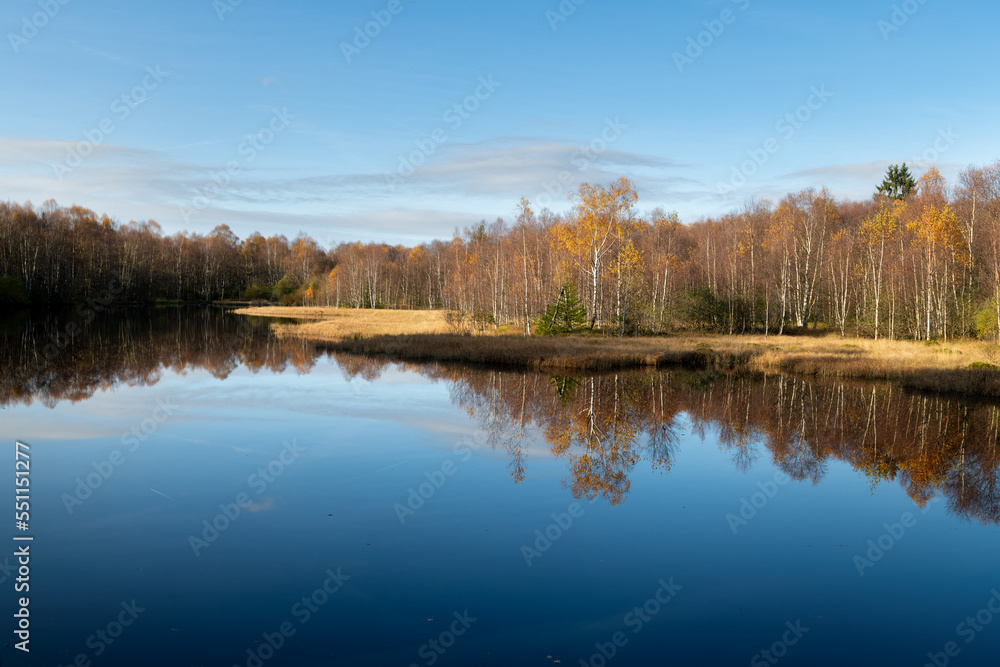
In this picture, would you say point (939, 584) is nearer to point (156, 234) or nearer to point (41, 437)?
point (41, 437)

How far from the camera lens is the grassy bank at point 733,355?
2534cm

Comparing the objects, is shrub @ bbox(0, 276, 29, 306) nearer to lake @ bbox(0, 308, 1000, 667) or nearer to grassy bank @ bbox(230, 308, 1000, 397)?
grassy bank @ bbox(230, 308, 1000, 397)

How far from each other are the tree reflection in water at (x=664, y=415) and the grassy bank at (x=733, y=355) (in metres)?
1.55

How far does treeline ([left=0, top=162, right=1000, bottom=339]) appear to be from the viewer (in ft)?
123

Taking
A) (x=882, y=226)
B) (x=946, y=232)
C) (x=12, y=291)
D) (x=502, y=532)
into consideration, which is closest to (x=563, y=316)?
(x=946, y=232)

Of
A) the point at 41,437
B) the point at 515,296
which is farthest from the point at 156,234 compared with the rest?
the point at 41,437

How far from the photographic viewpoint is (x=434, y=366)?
29.6 m

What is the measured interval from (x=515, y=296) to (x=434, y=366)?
644 inches

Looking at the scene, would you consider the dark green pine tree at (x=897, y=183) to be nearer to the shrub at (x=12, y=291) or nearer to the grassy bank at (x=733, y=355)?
the grassy bank at (x=733, y=355)

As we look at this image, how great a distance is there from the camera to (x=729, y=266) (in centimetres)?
5075

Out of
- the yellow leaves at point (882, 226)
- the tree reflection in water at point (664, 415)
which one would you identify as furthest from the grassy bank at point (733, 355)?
the yellow leaves at point (882, 226)

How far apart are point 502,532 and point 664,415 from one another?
10.1 metres

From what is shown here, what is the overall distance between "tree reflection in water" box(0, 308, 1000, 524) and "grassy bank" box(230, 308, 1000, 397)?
1.55 meters

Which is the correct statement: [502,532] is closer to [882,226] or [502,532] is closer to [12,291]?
[882,226]
